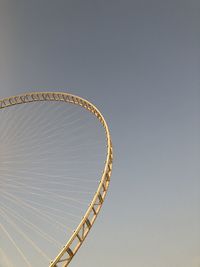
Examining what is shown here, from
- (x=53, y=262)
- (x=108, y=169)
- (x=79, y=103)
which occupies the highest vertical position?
(x=79, y=103)

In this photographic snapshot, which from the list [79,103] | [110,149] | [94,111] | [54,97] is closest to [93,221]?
[110,149]

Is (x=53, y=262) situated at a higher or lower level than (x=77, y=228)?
lower

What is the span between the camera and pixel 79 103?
34.7 meters

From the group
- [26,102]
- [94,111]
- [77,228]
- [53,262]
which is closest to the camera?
[53,262]

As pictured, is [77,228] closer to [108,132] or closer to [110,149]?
[110,149]

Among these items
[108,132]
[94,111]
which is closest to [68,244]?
[108,132]

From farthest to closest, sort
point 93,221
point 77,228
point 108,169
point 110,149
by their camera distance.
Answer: point 110,149 < point 108,169 < point 93,221 < point 77,228

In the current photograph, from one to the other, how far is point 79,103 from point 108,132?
7.39 metres

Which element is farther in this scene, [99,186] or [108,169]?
[108,169]

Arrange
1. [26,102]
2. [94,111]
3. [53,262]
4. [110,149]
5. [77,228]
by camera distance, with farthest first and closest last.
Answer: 1. [26,102]
2. [94,111]
3. [110,149]
4. [77,228]
5. [53,262]

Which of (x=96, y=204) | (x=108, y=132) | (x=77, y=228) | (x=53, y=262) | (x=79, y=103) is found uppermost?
(x=79, y=103)

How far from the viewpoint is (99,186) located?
889 inches

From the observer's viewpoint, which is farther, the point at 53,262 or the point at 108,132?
the point at 108,132

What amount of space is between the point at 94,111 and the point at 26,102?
30.2ft
